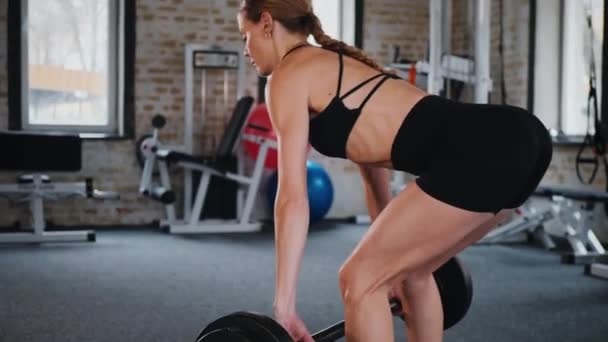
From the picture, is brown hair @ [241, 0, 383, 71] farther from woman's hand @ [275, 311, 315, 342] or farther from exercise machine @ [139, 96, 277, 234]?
exercise machine @ [139, 96, 277, 234]

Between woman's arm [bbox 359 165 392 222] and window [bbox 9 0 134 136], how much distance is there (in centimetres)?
453

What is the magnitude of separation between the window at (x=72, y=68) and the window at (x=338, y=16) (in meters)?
1.68

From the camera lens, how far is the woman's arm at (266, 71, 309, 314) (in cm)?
146

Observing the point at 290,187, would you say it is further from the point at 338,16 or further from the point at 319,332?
the point at 338,16

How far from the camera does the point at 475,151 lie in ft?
4.80

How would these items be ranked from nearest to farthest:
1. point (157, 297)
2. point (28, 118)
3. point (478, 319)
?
point (478, 319)
point (157, 297)
point (28, 118)

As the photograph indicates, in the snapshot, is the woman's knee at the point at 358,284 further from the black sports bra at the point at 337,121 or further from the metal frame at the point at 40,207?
the metal frame at the point at 40,207

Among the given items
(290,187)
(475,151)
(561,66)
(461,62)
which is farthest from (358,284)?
(561,66)


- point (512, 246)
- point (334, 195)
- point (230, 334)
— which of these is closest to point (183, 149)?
point (334, 195)

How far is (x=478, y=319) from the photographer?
122 inches

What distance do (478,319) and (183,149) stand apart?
358 cm

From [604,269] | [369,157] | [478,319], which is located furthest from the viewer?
[604,269]

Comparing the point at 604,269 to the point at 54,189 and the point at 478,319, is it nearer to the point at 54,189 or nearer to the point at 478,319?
the point at 478,319

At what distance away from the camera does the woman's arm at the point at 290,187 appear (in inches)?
57.6
